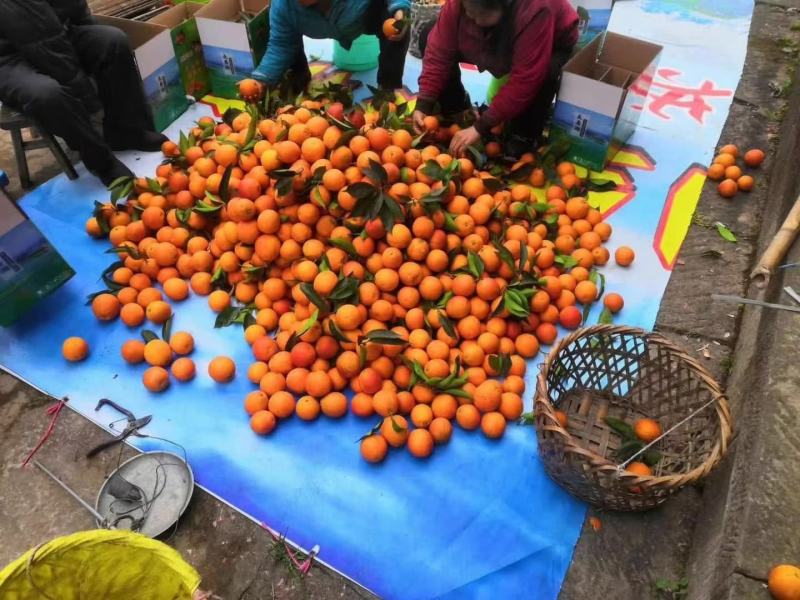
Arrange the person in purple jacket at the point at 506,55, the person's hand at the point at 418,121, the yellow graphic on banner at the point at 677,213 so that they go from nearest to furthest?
the person in purple jacket at the point at 506,55
the yellow graphic on banner at the point at 677,213
the person's hand at the point at 418,121

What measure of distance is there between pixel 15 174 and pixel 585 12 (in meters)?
3.51

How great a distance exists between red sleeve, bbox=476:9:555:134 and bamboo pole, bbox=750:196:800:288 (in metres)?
1.59

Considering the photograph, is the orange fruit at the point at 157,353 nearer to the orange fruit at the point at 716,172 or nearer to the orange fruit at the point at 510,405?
the orange fruit at the point at 510,405

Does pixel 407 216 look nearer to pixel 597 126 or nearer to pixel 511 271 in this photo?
pixel 511 271

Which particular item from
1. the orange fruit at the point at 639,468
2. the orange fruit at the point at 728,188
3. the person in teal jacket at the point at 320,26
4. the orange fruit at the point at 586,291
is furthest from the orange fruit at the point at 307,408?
the orange fruit at the point at 728,188

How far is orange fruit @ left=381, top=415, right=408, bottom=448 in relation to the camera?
75.5 inches

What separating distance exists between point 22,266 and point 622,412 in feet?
7.91

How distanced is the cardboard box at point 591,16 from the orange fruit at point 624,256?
153cm

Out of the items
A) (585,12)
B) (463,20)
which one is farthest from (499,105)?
(585,12)

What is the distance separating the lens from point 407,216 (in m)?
2.24

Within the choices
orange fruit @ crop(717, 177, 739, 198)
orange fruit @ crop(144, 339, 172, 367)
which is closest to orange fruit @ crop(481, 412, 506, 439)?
orange fruit @ crop(144, 339, 172, 367)

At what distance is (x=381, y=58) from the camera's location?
3.53 m

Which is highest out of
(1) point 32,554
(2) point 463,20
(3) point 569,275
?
(2) point 463,20

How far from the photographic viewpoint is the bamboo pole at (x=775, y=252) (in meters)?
1.13
